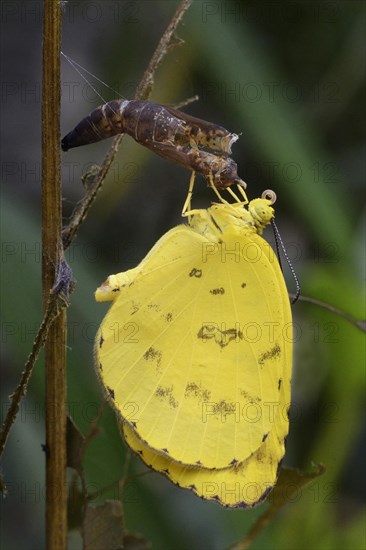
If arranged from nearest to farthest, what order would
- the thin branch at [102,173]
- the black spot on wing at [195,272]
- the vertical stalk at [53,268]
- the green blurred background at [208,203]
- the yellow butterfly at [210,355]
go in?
the vertical stalk at [53,268] → the thin branch at [102,173] → the yellow butterfly at [210,355] → the black spot on wing at [195,272] → the green blurred background at [208,203]

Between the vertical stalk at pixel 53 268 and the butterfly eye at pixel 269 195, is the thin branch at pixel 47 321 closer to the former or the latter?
the vertical stalk at pixel 53 268

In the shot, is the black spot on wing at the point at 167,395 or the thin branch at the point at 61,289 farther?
the black spot on wing at the point at 167,395

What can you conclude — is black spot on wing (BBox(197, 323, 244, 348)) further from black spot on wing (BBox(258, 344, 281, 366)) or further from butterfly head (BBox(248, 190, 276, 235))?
butterfly head (BBox(248, 190, 276, 235))

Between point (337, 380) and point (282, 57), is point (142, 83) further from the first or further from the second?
point (282, 57)

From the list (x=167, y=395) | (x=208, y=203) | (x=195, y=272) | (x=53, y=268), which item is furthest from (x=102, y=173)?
(x=208, y=203)

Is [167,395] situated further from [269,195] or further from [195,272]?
[269,195]

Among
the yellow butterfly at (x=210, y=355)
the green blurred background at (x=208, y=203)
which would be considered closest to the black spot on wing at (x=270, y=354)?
the yellow butterfly at (x=210, y=355)
